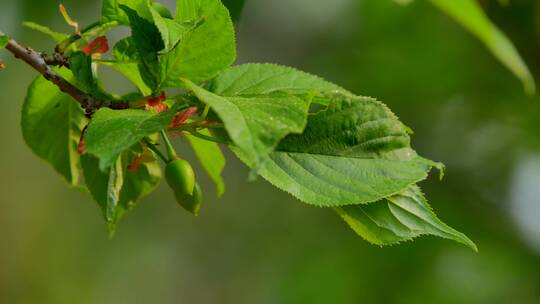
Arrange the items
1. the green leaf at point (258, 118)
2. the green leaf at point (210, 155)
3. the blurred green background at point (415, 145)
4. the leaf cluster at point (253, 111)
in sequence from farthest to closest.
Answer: the blurred green background at point (415, 145)
the green leaf at point (210, 155)
the leaf cluster at point (253, 111)
the green leaf at point (258, 118)

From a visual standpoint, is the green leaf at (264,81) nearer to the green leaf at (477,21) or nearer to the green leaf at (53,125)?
the green leaf at (53,125)

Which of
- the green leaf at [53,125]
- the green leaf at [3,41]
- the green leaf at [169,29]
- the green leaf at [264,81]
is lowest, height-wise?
the green leaf at [53,125]

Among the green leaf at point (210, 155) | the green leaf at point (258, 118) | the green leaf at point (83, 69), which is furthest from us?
the green leaf at point (210, 155)

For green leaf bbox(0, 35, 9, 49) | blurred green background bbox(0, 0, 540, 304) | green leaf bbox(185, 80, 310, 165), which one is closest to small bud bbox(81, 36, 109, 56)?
green leaf bbox(0, 35, 9, 49)

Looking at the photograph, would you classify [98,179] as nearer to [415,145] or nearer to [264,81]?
[264,81]

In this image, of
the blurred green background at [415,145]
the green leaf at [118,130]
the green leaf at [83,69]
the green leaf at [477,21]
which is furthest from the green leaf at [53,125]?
the blurred green background at [415,145]

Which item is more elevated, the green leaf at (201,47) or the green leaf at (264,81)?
the green leaf at (201,47)

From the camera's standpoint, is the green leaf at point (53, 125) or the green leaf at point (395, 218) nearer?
the green leaf at point (395, 218)

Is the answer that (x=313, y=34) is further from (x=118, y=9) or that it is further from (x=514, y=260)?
(x=118, y=9)
